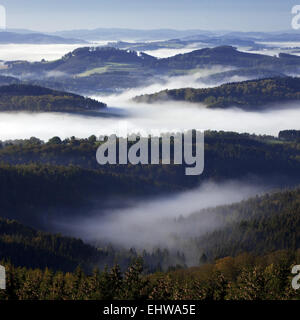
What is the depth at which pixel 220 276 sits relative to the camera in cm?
9400
